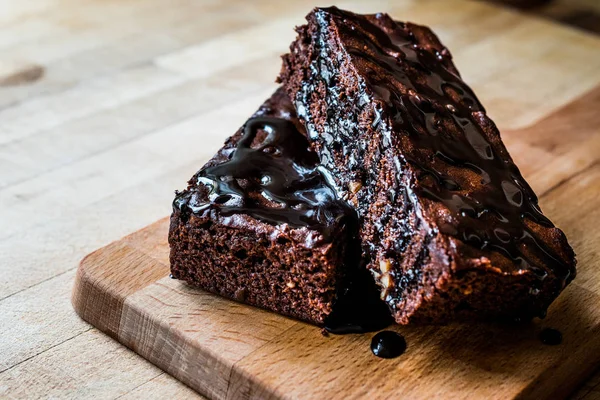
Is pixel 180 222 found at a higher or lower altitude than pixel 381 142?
lower

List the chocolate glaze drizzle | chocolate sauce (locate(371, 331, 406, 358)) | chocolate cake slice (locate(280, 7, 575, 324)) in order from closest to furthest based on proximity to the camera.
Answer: chocolate cake slice (locate(280, 7, 575, 324))
chocolate sauce (locate(371, 331, 406, 358))
the chocolate glaze drizzle

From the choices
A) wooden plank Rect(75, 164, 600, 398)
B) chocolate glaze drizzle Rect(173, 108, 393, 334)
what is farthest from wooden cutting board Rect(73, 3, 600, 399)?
chocolate glaze drizzle Rect(173, 108, 393, 334)

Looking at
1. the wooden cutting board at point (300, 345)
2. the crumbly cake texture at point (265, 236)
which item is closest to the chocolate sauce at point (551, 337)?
the wooden cutting board at point (300, 345)

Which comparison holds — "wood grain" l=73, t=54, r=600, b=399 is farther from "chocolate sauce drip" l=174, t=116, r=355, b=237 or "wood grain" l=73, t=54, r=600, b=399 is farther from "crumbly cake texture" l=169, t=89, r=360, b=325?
"chocolate sauce drip" l=174, t=116, r=355, b=237

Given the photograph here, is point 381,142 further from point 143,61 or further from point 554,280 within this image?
point 143,61

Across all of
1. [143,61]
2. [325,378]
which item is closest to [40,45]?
[143,61]

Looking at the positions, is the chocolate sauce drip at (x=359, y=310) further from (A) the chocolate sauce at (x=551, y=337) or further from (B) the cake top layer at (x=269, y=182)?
(A) the chocolate sauce at (x=551, y=337)

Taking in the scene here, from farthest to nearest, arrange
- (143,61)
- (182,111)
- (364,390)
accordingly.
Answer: (143,61)
(182,111)
(364,390)
